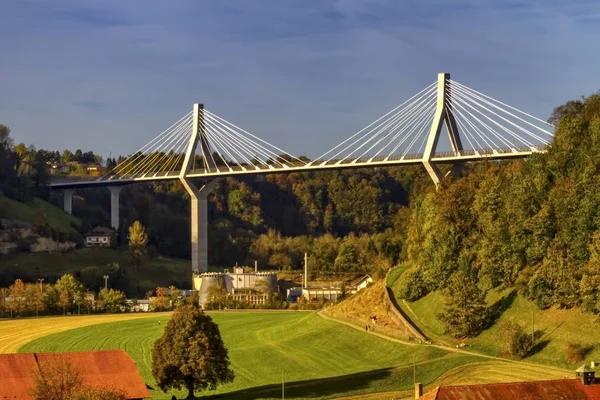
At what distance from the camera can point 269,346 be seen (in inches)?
2970

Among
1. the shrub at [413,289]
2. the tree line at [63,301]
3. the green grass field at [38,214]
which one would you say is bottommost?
the tree line at [63,301]

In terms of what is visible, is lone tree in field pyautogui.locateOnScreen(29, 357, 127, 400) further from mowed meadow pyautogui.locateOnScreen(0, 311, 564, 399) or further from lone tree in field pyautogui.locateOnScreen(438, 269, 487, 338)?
lone tree in field pyautogui.locateOnScreen(438, 269, 487, 338)

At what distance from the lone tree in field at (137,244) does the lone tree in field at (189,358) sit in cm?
8296

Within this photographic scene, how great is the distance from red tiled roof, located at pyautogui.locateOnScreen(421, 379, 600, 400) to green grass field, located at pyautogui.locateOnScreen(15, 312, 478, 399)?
53.0 ft

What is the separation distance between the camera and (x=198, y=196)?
12862 cm

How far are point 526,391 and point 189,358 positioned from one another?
21001 mm

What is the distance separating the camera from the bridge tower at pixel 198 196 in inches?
5064

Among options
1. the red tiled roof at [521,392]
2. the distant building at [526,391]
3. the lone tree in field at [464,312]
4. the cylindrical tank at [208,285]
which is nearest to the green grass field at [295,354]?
the lone tree in field at [464,312]

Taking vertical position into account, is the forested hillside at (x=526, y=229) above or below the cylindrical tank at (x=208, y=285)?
above

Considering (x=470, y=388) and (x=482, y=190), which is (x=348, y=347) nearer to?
(x=482, y=190)

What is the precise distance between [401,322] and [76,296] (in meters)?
43.8

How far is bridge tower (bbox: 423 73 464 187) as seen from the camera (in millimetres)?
93938

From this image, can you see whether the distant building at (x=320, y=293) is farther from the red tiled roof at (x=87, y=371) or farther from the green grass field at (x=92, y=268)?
the red tiled roof at (x=87, y=371)

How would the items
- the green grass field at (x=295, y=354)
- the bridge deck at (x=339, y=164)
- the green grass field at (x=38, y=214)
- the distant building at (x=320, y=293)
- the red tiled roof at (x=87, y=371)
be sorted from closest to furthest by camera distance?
the red tiled roof at (x=87, y=371), the green grass field at (x=295, y=354), the bridge deck at (x=339, y=164), the distant building at (x=320, y=293), the green grass field at (x=38, y=214)
